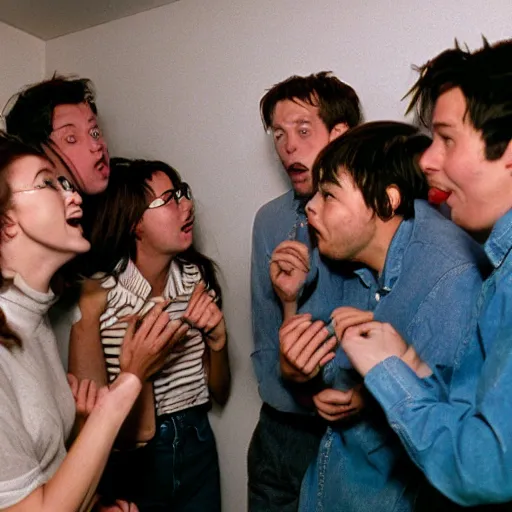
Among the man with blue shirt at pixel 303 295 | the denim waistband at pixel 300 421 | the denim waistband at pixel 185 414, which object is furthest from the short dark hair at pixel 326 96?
A: the denim waistband at pixel 185 414

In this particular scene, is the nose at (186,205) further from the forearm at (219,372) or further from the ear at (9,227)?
the ear at (9,227)

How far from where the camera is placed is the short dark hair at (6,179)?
108cm

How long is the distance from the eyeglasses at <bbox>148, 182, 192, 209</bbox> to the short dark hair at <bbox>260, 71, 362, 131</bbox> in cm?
36

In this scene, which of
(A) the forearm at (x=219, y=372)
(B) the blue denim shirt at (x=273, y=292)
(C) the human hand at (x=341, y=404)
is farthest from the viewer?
(A) the forearm at (x=219, y=372)

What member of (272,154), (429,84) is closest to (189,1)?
(272,154)

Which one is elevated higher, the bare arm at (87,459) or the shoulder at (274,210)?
the shoulder at (274,210)

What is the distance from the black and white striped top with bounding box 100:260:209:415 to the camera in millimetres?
1617

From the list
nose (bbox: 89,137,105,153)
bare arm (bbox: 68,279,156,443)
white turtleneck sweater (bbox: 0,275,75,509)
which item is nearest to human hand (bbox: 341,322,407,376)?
white turtleneck sweater (bbox: 0,275,75,509)

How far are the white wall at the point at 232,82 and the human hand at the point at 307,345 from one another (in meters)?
0.67

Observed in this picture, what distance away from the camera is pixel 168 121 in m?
→ 1.98

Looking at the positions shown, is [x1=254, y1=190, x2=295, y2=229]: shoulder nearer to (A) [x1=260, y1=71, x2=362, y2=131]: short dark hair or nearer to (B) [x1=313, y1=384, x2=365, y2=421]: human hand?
(A) [x1=260, y1=71, x2=362, y2=131]: short dark hair

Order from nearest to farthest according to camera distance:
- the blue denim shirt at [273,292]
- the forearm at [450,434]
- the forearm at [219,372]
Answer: the forearm at [450,434] < the blue denim shirt at [273,292] < the forearm at [219,372]

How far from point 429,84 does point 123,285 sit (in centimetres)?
100

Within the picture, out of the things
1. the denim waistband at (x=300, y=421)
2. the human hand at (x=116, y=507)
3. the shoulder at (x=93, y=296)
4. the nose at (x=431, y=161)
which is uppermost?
the nose at (x=431, y=161)
